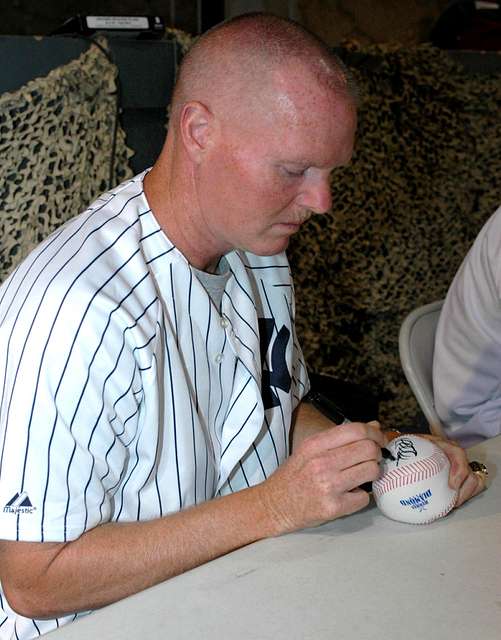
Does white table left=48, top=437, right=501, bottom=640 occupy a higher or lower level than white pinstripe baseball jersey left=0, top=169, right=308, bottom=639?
lower

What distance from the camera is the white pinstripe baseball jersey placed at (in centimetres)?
119

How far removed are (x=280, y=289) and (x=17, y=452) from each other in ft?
2.16

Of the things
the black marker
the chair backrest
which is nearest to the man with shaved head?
the black marker

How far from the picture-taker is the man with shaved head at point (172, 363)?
120 cm

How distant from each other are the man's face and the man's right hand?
0.32 metres

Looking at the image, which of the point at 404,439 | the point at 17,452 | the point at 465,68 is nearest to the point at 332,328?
the point at 465,68

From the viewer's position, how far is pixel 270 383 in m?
1.61

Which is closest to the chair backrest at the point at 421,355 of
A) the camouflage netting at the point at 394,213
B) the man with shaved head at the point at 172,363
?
the man with shaved head at the point at 172,363

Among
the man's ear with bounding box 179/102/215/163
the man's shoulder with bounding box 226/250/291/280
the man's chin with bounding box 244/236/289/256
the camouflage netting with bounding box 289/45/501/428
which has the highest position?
the man's ear with bounding box 179/102/215/163

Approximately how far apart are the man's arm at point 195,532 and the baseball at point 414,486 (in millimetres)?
35

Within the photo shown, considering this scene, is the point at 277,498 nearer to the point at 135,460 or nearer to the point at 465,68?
the point at 135,460

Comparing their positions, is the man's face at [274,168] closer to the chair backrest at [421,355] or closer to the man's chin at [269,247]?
the man's chin at [269,247]

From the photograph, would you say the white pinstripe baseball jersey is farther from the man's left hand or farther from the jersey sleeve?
the man's left hand
